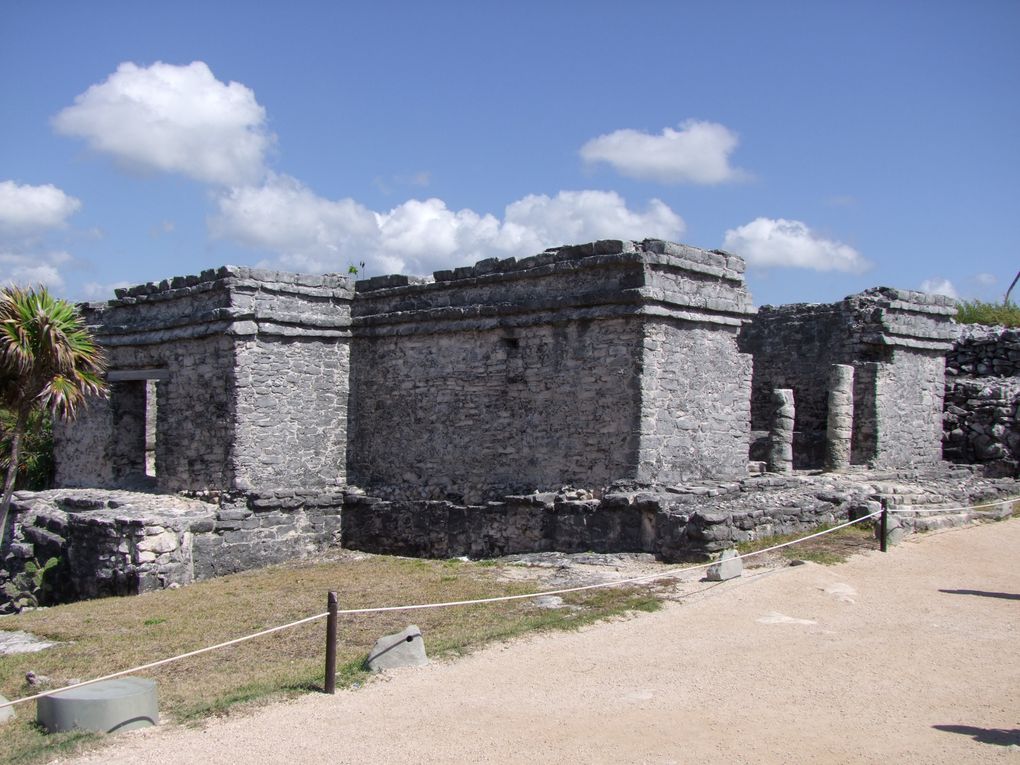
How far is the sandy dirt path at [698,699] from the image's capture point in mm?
5465

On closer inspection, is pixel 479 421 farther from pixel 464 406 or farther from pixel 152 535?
pixel 152 535

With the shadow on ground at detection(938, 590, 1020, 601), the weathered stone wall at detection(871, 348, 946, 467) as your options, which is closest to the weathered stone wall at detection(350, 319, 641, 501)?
the shadow on ground at detection(938, 590, 1020, 601)

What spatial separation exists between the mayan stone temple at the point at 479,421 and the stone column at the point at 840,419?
3cm

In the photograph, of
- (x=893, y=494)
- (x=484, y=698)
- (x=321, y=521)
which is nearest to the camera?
(x=484, y=698)

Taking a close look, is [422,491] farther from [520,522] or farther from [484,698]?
[484,698]

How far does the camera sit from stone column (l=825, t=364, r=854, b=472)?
49.4 ft

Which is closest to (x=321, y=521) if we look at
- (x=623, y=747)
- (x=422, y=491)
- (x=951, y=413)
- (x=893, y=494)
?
(x=422, y=491)

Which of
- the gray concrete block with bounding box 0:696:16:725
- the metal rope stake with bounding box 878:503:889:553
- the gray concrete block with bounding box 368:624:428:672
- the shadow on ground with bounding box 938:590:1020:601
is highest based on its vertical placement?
the metal rope stake with bounding box 878:503:889:553

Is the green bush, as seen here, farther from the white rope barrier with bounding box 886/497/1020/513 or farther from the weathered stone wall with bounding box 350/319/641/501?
the white rope barrier with bounding box 886/497/1020/513

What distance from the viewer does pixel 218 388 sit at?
13719 mm

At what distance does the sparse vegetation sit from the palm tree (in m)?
20.9

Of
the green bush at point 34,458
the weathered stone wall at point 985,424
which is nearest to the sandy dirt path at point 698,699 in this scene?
the weathered stone wall at point 985,424

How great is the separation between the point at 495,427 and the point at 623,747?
7718 mm

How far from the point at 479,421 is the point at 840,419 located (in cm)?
592
